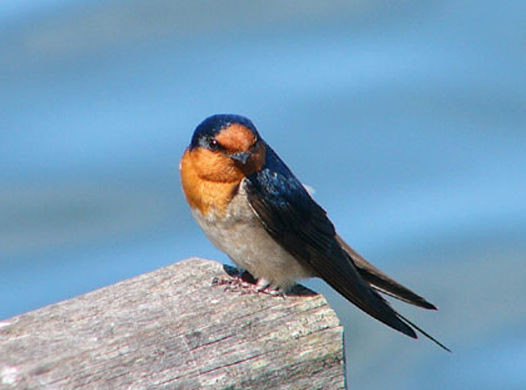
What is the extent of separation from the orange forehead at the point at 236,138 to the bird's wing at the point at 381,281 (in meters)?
0.45

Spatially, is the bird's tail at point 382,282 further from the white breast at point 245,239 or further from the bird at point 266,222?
the white breast at point 245,239

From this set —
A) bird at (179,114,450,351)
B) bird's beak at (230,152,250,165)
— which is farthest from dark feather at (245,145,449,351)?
bird's beak at (230,152,250,165)

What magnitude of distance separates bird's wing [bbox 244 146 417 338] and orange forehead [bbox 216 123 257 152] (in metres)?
0.17

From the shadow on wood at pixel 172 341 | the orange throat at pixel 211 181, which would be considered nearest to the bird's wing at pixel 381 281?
the orange throat at pixel 211 181

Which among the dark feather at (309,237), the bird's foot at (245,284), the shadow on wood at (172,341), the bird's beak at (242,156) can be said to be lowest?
the shadow on wood at (172,341)

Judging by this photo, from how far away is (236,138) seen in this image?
3.32m

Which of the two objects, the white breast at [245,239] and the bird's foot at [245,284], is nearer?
the bird's foot at [245,284]

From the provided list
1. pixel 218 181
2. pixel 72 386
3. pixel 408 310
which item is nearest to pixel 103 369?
pixel 72 386

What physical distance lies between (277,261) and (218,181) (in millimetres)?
267

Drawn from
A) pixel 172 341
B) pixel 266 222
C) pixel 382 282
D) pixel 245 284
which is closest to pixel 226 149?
pixel 266 222

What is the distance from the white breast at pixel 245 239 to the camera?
11.4ft

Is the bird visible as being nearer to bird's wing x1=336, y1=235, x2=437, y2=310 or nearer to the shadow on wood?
bird's wing x1=336, y1=235, x2=437, y2=310

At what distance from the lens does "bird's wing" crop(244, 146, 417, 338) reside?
3.43 meters

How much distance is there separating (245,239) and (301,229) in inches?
6.2
